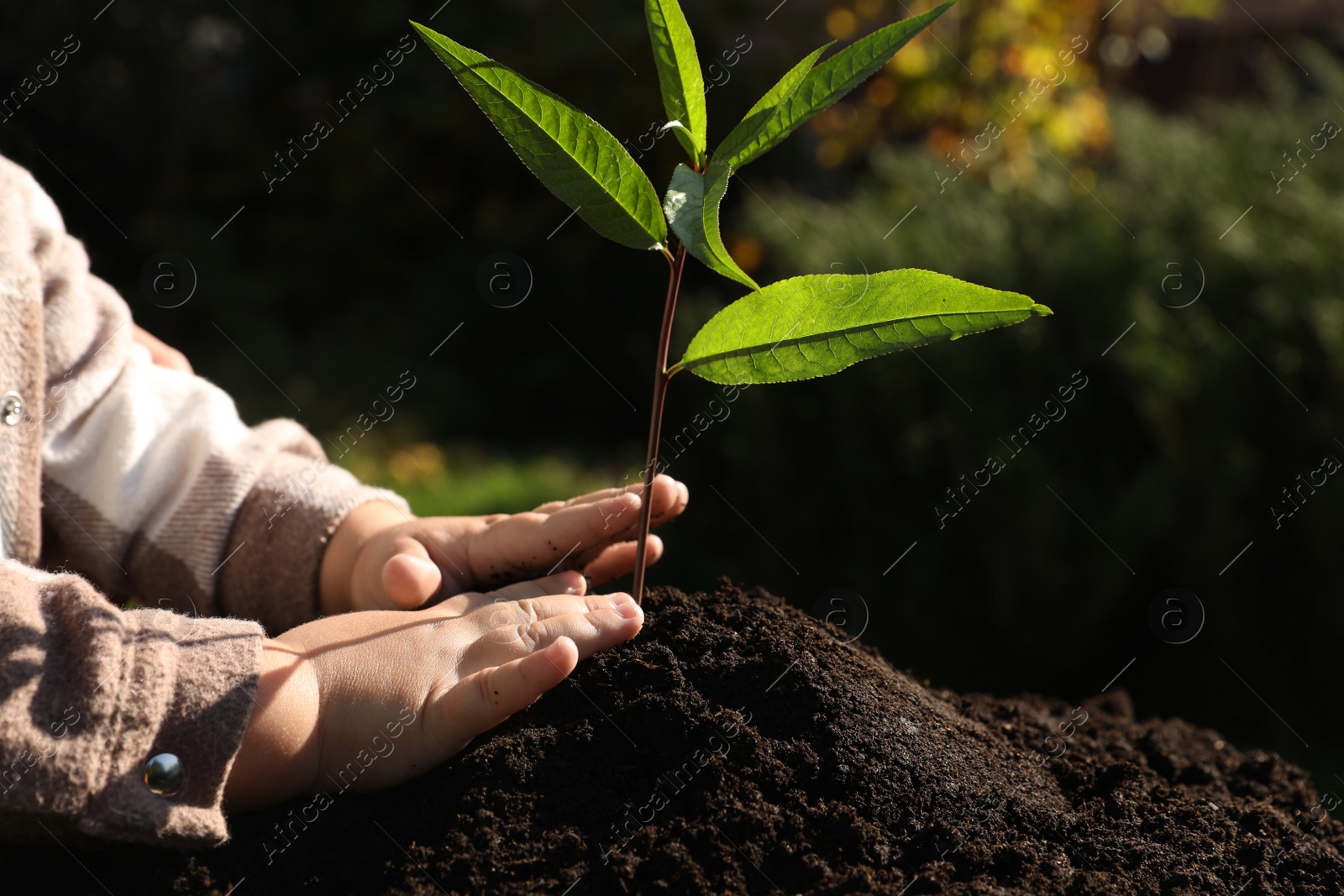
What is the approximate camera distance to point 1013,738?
1602mm

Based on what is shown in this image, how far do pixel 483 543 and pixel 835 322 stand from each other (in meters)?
0.69

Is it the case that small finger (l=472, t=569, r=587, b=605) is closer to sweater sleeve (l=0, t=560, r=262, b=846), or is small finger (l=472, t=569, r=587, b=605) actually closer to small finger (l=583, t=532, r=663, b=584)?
small finger (l=583, t=532, r=663, b=584)

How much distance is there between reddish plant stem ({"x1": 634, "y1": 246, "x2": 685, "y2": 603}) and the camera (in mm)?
1336

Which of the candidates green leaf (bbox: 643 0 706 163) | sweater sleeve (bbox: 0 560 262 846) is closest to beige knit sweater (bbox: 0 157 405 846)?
sweater sleeve (bbox: 0 560 262 846)

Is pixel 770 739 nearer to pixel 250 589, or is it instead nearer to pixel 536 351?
pixel 250 589

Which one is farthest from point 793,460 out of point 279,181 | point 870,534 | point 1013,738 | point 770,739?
point 279,181

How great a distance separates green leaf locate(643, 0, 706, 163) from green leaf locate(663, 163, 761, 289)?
0.11 metres

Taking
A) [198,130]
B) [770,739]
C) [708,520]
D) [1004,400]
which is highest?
[198,130]

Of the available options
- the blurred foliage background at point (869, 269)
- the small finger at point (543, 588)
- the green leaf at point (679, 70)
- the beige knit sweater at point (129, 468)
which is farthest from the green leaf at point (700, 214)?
the blurred foliage background at point (869, 269)

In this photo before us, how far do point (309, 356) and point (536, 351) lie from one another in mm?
1359

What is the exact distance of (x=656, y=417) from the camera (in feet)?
4.66

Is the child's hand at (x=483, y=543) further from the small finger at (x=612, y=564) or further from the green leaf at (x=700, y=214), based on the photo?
the green leaf at (x=700, y=214)

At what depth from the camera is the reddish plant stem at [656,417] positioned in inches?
52.6

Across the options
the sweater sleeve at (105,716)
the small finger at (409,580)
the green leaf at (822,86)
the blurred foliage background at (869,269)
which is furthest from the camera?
the blurred foliage background at (869,269)
